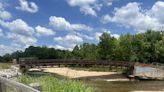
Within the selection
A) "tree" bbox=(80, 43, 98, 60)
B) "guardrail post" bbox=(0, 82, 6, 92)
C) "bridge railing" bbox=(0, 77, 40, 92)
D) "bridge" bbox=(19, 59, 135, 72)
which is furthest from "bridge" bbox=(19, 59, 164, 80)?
"bridge railing" bbox=(0, 77, 40, 92)

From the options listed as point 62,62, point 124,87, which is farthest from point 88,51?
point 124,87

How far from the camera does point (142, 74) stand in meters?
78.0

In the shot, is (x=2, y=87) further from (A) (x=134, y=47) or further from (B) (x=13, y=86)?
(A) (x=134, y=47)

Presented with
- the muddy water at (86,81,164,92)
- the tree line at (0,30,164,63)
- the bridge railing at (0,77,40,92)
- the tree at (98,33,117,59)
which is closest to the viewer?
the bridge railing at (0,77,40,92)

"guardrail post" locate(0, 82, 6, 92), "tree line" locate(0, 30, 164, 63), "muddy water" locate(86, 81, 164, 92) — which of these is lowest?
"muddy water" locate(86, 81, 164, 92)

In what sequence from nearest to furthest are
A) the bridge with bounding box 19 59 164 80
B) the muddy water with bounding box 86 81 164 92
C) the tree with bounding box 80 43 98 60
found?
the muddy water with bounding box 86 81 164 92 → the bridge with bounding box 19 59 164 80 → the tree with bounding box 80 43 98 60

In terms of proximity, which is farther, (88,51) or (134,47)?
(88,51)

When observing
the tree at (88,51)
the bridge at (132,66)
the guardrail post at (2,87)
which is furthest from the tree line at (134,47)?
the guardrail post at (2,87)

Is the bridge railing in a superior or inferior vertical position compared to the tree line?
inferior

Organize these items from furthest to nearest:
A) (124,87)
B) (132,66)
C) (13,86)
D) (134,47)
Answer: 1. (134,47)
2. (132,66)
3. (124,87)
4. (13,86)

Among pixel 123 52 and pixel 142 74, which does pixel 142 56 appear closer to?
pixel 123 52

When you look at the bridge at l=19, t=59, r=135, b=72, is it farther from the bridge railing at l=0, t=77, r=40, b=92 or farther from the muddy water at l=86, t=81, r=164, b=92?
the bridge railing at l=0, t=77, r=40, b=92

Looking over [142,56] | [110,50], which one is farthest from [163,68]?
[110,50]

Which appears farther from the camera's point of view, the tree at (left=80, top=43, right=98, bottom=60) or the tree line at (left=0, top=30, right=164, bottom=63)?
the tree at (left=80, top=43, right=98, bottom=60)
